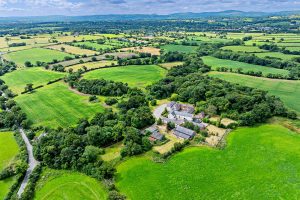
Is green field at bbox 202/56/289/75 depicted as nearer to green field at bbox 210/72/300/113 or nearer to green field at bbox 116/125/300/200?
green field at bbox 210/72/300/113

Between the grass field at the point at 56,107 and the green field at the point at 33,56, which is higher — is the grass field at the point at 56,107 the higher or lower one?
the lower one

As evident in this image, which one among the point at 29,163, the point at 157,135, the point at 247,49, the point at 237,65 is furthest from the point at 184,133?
the point at 247,49

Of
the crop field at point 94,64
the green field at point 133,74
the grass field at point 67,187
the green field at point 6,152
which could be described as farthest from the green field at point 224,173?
the crop field at point 94,64

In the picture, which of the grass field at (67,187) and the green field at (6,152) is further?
the green field at (6,152)

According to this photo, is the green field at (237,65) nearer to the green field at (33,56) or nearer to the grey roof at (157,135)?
the grey roof at (157,135)

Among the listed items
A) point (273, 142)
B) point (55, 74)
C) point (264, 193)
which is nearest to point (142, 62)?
point (55, 74)

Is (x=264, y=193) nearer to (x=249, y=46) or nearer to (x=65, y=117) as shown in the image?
(x=65, y=117)

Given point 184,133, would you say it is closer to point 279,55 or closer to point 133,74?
point 133,74
